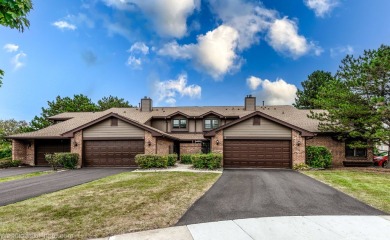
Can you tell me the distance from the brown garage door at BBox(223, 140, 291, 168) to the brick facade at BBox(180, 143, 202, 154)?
6.84 m

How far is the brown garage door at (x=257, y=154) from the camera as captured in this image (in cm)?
1838

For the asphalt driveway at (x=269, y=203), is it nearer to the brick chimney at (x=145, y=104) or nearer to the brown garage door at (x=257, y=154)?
the brown garage door at (x=257, y=154)

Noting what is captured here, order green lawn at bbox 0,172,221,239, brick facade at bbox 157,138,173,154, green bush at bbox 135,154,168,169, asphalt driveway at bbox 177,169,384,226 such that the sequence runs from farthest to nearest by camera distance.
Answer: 1. brick facade at bbox 157,138,173,154
2. green bush at bbox 135,154,168,169
3. asphalt driveway at bbox 177,169,384,226
4. green lawn at bbox 0,172,221,239

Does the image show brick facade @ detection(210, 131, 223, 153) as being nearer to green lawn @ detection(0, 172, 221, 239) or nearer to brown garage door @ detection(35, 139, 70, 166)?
green lawn @ detection(0, 172, 221, 239)

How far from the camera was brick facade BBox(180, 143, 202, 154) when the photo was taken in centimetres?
2541

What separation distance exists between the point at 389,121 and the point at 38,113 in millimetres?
46716

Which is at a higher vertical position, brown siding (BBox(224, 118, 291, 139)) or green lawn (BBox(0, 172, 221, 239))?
brown siding (BBox(224, 118, 291, 139))

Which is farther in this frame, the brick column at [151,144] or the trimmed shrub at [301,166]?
the brick column at [151,144]

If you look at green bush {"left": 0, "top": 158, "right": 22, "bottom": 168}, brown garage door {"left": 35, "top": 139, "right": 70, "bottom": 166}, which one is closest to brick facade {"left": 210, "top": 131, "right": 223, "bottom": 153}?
brown garage door {"left": 35, "top": 139, "right": 70, "bottom": 166}

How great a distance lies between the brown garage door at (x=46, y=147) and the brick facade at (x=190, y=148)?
1096 centimetres

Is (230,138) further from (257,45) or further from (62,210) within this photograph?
(62,210)

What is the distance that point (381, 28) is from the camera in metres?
17.5

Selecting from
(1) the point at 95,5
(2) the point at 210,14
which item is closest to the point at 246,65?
(2) the point at 210,14

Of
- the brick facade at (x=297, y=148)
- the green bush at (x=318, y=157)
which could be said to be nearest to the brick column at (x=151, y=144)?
the brick facade at (x=297, y=148)
